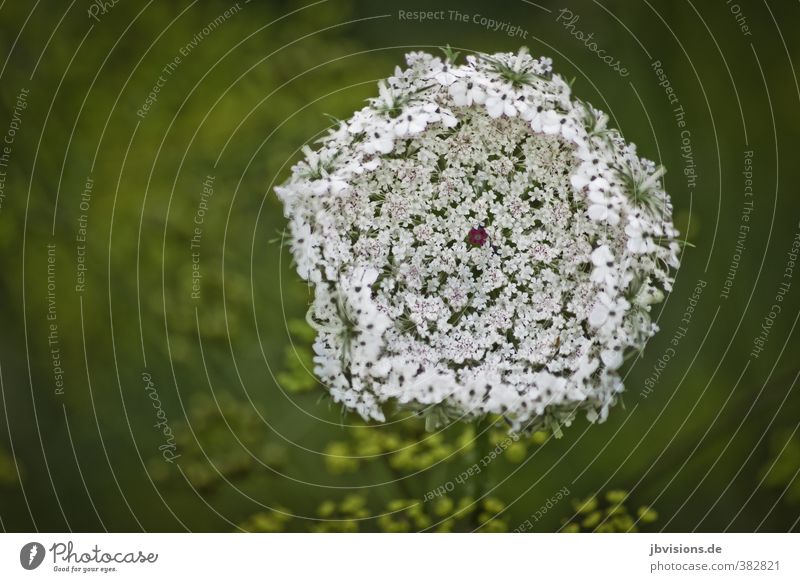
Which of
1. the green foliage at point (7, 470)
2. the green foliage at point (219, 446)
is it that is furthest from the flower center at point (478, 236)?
the green foliage at point (7, 470)

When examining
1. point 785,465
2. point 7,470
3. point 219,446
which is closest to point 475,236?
point 219,446

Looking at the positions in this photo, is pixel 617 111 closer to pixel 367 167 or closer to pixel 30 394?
pixel 367 167

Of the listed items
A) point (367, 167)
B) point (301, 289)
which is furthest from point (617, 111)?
point (301, 289)

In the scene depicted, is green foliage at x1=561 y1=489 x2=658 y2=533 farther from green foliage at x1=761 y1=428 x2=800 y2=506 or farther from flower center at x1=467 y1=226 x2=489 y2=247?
flower center at x1=467 y1=226 x2=489 y2=247

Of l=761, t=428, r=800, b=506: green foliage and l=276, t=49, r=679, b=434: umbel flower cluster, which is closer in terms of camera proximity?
l=276, t=49, r=679, b=434: umbel flower cluster
